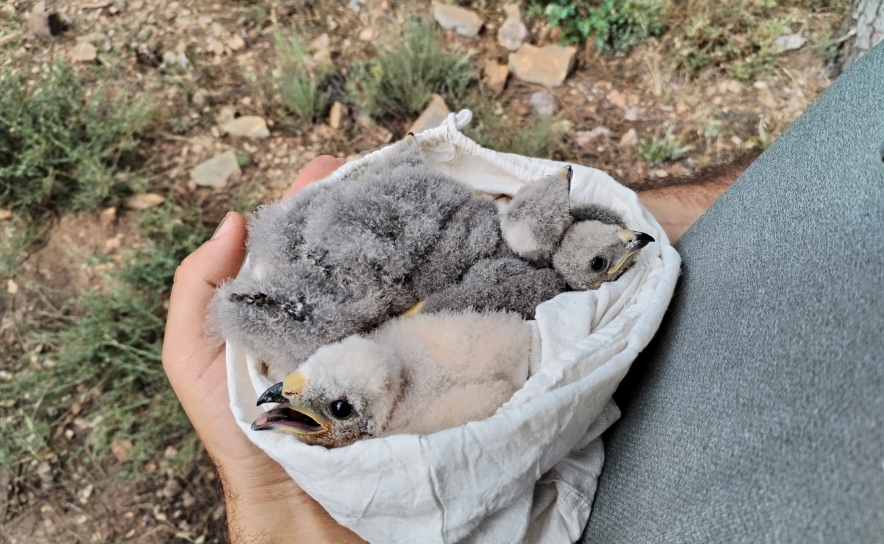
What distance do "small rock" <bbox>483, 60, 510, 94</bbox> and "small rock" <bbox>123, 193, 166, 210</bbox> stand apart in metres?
1.81

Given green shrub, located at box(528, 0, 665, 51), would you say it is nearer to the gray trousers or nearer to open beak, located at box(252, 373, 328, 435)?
the gray trousers

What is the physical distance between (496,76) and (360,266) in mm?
2270

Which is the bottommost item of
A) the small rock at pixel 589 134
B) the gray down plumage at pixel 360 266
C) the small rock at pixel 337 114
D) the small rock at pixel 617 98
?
the small rock at pixel 337 114

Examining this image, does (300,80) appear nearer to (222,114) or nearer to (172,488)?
(222,114)

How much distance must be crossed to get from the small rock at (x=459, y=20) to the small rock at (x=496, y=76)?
276 mm

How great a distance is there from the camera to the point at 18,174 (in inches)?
106

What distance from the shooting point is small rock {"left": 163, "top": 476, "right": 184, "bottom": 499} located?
2412 millimetres

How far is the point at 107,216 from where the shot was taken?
2854mm

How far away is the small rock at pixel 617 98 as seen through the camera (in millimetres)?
3109

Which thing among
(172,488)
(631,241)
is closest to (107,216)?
(172,488)

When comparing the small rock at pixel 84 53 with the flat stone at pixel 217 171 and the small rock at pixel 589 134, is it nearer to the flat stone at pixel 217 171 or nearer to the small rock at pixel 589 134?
the flat stone at pixel 217 171

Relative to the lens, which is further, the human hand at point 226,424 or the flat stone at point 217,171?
the flat stone at point 217,171

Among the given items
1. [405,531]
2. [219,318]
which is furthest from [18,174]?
[405,531]

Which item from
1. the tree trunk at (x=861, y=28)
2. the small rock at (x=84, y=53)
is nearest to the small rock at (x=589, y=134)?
the tree trunk at (x=861, y=28)
